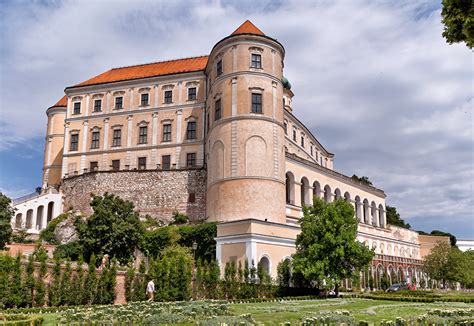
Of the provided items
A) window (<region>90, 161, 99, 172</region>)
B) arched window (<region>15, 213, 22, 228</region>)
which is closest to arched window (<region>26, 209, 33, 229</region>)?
arched window (<region>15, 213, 22, 228</region>)

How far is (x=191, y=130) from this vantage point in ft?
174

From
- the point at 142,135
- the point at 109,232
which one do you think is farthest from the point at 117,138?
the point at 109,232

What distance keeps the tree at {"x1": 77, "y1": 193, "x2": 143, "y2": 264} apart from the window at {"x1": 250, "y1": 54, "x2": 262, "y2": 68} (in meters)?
17.4

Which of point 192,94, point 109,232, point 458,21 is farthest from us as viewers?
point 192,94

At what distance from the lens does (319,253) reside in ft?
106

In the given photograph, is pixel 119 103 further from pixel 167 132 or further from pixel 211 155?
pixel 211 155

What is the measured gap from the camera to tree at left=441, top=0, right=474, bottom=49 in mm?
10898

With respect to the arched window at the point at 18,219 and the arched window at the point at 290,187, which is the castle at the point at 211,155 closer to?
the arched window at the point at 290,187

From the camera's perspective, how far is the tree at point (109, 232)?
35.8 metres

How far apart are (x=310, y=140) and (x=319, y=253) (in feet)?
119

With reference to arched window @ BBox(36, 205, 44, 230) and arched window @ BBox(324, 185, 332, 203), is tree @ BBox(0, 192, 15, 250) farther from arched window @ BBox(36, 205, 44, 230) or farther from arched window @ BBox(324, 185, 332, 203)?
arched window @ BBox(324, 185, 332, 203)

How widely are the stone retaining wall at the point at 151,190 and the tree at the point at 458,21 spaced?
37428 millimetres

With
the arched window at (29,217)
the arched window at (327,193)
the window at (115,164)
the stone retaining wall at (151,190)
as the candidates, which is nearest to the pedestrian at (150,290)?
the stone retaining wall at (151,190)

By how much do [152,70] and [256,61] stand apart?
1917cm
